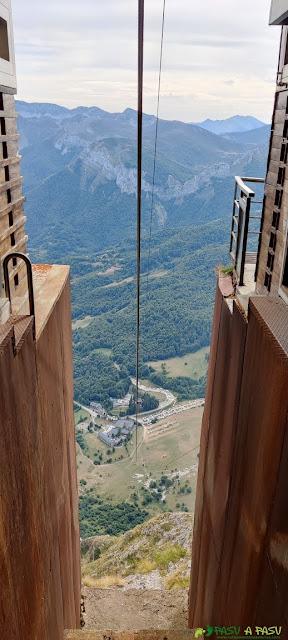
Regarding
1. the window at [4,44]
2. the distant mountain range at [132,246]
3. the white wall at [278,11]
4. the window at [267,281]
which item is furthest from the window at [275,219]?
the distant mountain range at [132,246]

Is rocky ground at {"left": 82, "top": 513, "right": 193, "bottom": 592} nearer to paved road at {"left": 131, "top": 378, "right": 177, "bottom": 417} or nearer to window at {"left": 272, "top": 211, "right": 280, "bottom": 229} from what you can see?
window at {"left": 272, "top": 211, "right": 280, "bottom": 229}

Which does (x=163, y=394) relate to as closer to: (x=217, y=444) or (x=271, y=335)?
(x=217, y=444)

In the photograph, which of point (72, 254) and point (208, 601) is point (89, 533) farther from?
point (72, 254)

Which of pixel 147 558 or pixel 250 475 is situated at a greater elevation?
pixel 250 475

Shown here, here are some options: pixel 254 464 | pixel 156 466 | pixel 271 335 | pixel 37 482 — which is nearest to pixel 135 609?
pixel 37 482

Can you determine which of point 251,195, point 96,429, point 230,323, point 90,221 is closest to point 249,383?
point 230,323
